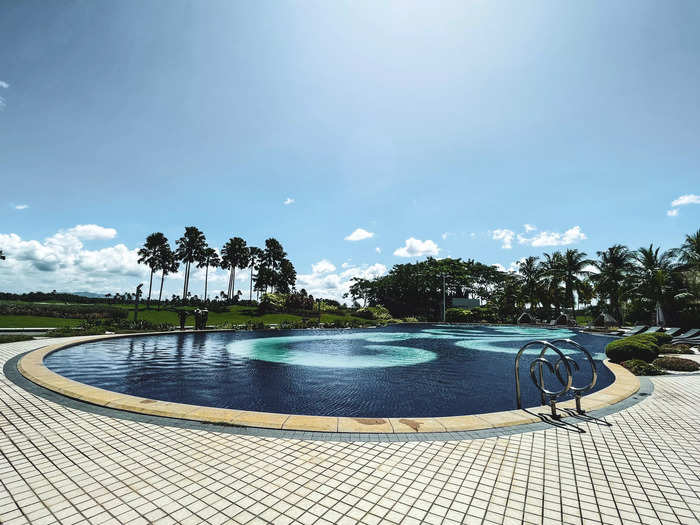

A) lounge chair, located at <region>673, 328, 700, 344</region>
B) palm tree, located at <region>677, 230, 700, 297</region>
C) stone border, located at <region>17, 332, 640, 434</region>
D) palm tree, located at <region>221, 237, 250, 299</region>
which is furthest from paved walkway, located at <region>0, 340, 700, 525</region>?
palm tree, located at <region>221, 237, 250, 299</region>

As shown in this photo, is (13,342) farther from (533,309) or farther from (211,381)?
(533,309)

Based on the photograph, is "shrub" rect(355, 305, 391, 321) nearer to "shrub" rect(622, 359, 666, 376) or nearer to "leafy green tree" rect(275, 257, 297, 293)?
"leafy green tree" rect(275, 257, 297, 293)

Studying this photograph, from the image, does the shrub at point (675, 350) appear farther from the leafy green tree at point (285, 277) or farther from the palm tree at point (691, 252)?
the leafy green tree at point (285, 277)

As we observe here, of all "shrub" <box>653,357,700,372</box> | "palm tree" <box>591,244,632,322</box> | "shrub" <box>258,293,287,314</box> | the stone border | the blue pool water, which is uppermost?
"palm tree" <box>591,244,632,322</box>

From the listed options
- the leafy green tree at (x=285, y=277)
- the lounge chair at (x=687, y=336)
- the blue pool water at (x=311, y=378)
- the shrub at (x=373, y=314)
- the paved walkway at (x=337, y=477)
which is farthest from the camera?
the leafy green tree at (x=285, y=277)

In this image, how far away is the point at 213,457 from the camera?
4141 millimetres

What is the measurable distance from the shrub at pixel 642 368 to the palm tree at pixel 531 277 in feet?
129

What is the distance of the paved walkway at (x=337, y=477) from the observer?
3.02 metres

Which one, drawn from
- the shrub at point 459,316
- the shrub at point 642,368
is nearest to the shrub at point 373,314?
the shrub at point 459,316

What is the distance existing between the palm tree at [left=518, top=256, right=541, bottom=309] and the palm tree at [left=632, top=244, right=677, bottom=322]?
11.9m

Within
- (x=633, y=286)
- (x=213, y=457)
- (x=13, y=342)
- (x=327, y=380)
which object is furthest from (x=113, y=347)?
(x=633, y=286)

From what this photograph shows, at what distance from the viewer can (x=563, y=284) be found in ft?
151

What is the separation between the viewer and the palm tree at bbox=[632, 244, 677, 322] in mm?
29938

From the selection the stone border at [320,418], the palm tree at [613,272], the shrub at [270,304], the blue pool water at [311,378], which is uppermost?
the palm tree at [613,272]
